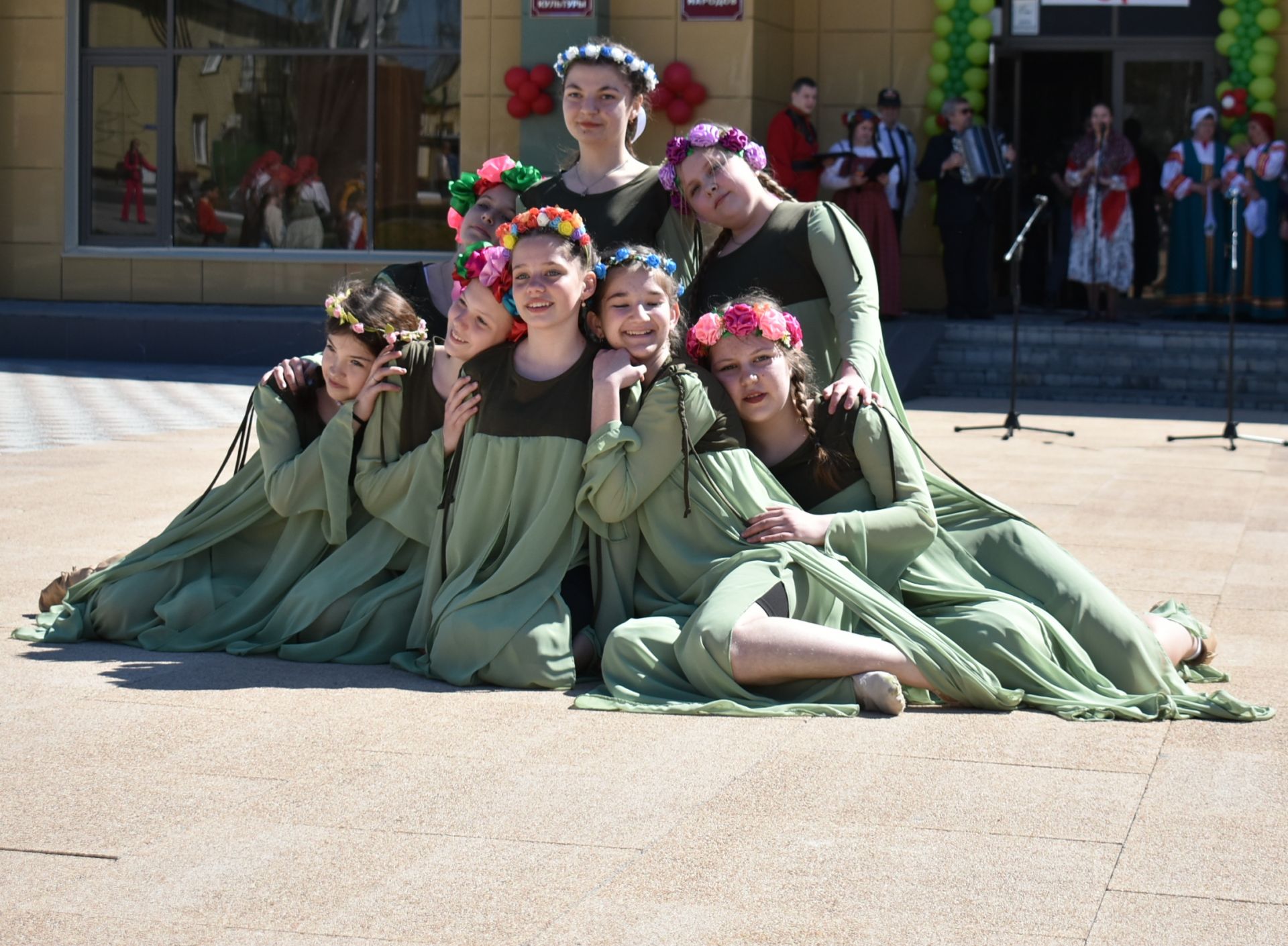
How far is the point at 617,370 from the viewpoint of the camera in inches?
188

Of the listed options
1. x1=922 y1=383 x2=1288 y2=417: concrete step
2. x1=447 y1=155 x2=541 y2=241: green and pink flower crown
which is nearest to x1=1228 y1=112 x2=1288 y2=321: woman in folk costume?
x1=922 y1=383 x2=1288 y2=417: concrete step

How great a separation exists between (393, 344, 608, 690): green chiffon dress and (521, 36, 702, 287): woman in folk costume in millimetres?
596

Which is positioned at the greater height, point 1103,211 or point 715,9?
point 715,9

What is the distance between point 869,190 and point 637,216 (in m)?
9.84

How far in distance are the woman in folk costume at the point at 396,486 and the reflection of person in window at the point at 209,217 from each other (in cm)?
1237

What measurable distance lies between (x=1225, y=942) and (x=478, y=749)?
173 cm

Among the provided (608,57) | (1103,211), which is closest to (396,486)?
(608,57)

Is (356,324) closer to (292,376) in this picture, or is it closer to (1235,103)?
(292,376)

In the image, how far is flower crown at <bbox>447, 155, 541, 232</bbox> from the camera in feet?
18.4

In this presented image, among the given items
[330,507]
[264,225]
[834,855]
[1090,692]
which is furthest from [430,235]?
[834,855]

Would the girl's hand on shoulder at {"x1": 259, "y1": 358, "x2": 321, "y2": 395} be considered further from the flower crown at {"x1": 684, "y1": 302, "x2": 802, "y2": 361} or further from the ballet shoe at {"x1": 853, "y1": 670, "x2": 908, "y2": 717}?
the ballet shoe at {"x1": 853, "y1": 670, "x2": 908, "y2": 717}

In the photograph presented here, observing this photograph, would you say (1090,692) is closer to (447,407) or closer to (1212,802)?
(1212,802)

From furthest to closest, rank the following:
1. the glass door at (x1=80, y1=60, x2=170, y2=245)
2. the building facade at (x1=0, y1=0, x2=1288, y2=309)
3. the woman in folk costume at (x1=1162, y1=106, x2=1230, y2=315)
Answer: the glass door at (x1=80, y1=60, x2=170, y2=245)
the building facade at (x1=0, y1=0, x2=1288, y2=309)
the woman in folk costume at (x1=1162, y1=106, x2=1230, y2=315)

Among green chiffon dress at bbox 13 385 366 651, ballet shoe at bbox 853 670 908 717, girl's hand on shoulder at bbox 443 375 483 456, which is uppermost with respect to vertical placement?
girl's hand on shoulder at bbox 443 375 483 456
